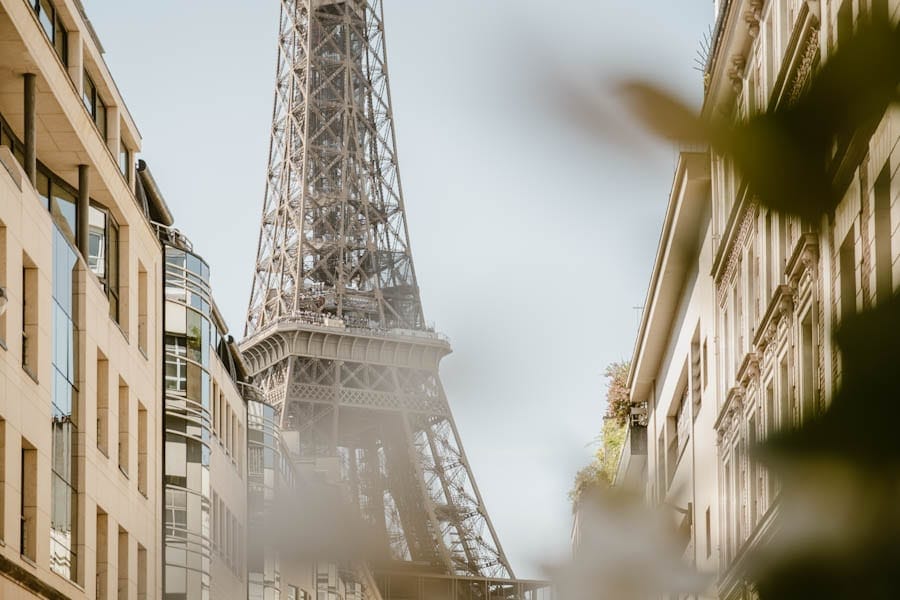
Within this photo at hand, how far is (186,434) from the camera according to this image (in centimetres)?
4775

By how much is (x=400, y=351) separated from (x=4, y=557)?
88.4m

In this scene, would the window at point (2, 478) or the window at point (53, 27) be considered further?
the window at point (53, 27)

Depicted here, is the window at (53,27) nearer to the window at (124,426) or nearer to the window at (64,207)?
the window at (64,207)

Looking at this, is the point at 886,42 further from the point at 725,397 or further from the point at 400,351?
the point at 400,351

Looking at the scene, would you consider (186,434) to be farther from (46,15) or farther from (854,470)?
(854,470)

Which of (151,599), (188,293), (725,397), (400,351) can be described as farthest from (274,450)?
(400,351)

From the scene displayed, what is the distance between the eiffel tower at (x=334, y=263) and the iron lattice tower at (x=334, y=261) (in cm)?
9

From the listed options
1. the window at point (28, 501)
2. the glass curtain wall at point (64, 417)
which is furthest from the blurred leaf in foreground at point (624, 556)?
the glass curtain wall at point (64, 417)

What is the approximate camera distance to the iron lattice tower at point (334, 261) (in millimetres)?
109875

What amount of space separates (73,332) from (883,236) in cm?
3447

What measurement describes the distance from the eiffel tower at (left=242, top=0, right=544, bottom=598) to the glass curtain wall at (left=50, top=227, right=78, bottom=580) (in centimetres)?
7236

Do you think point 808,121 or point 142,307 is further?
point 142,307

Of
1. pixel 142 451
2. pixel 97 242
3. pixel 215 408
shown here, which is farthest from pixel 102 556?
pixel 215 408

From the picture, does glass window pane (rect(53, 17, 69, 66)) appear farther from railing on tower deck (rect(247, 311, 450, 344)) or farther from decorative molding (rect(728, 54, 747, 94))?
railing on tower deck (rect(247, 311, 450, 344))
